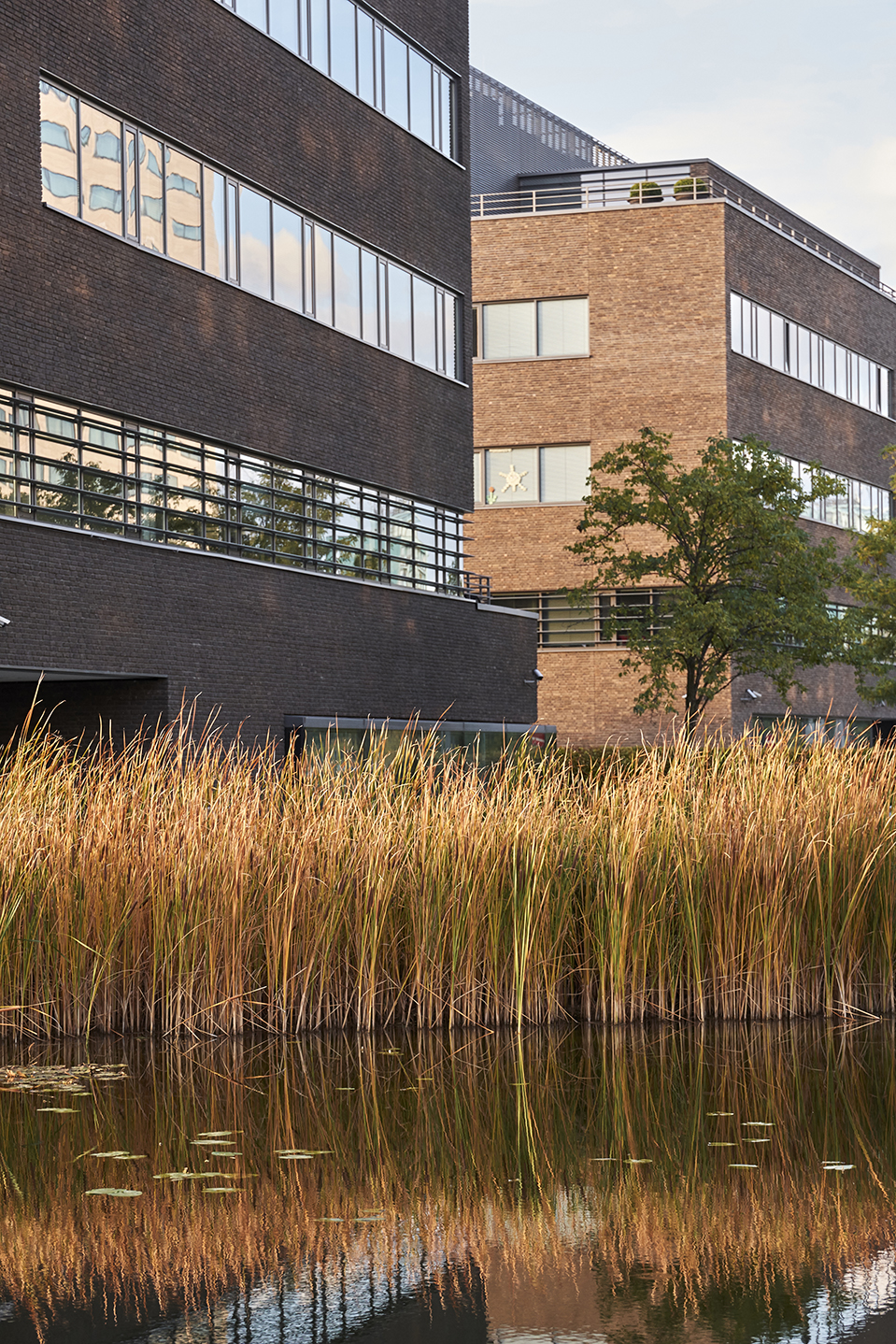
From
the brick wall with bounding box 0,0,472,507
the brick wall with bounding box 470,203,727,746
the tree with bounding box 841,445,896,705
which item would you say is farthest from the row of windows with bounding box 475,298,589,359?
the brick wall with bounding box 0,0,472,507

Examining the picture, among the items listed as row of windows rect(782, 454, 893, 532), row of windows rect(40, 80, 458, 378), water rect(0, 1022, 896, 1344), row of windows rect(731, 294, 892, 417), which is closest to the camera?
water rect(0, 1022, 896, 1344)

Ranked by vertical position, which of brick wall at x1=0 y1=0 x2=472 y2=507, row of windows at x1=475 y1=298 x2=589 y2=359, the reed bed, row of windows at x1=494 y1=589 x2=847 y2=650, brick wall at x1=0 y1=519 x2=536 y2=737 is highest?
row of windows at x1=475 y1=298 x2=589 y2=359

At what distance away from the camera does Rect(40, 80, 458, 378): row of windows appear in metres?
16.7

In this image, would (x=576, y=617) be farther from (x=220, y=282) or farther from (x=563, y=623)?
(x=220, y=282)

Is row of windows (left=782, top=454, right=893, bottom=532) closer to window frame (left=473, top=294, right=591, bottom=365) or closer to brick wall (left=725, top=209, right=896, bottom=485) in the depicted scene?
brick wall (left=725, top=209, right=896, bottom=485)

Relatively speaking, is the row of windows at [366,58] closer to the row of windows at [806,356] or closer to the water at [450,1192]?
the row of windows at [806,356]

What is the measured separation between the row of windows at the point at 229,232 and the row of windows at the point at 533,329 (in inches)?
460

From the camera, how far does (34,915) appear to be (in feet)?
28.0

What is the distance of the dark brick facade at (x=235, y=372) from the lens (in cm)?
1589

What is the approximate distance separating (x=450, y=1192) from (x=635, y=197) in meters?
33.7

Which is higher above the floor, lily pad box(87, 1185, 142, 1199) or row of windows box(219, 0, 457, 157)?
row of windows box(219, 0, 457, 157)

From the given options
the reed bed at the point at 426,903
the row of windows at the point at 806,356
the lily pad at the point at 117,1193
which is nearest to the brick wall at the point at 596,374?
the row of windows at the point at 806,356

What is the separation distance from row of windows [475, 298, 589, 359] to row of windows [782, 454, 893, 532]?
19.6ft

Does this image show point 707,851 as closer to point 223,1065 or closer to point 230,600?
point 223,1065
